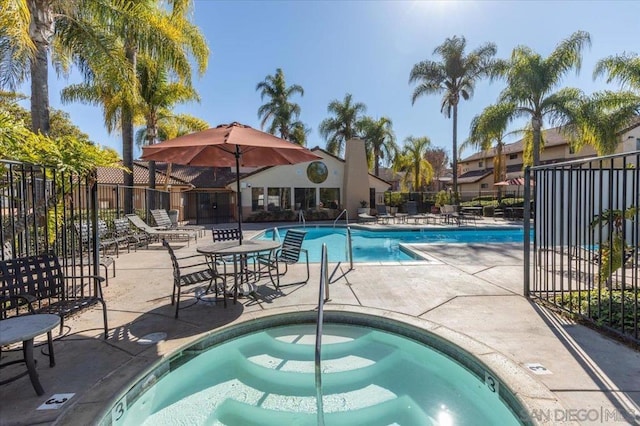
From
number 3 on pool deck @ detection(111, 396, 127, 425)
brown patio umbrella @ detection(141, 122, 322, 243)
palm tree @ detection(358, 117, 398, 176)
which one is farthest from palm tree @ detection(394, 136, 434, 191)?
number 3 on pool deck @ detection(111, 396, 127, 425)

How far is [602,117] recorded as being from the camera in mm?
15508

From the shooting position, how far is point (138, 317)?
4.32m

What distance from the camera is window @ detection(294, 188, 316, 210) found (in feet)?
76.1

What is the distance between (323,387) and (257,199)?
19856 mm

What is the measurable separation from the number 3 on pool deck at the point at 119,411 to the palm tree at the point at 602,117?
67.2 ft

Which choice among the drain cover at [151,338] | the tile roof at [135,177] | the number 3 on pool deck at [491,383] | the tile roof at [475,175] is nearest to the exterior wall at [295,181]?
the tile roof at [135,177]

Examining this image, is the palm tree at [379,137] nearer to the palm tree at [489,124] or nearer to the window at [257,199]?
the palm tree at [489,124]

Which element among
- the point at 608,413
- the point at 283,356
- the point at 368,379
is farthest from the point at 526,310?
the point at 283,356

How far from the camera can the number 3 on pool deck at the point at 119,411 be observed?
8.20 feet

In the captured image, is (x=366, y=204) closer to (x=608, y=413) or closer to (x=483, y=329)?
(x=483, y=329)

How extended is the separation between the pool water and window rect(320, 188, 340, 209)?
19.9 m

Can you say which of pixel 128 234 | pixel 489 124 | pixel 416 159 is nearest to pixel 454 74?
pixel 489 124

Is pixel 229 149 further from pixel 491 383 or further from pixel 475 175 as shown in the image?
pixel 475 175

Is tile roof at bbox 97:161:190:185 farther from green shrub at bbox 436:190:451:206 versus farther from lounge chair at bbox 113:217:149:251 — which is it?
green shrub at bbox 436:190:451:206
